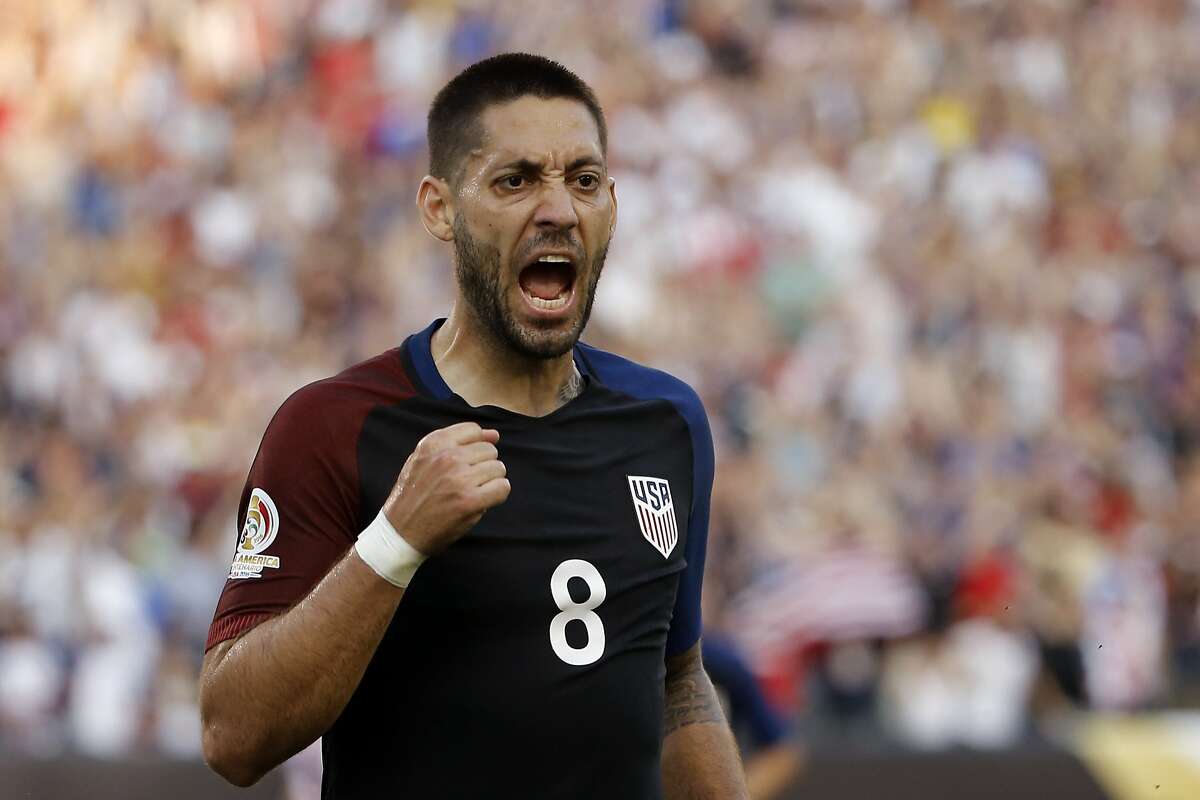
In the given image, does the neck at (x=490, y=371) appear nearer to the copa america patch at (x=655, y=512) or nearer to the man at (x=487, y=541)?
the man at (x=487, y=541)

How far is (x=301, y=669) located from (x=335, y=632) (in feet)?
0.28

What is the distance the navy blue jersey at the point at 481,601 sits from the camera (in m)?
3.46

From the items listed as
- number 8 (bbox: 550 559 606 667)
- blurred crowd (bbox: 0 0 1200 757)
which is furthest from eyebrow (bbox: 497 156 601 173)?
blurred crowd (bbox: 0 0 1200 757)

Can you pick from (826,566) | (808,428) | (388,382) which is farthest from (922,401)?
(388,382)

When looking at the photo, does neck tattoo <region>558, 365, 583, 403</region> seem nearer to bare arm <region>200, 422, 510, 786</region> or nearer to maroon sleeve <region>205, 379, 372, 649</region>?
maroon sleeve <region>205, 379, 372, 649</region>

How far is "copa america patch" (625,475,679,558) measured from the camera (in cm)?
381

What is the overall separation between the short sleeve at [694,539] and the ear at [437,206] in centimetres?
62

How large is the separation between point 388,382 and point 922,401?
339 inches

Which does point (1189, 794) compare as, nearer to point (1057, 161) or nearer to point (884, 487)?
point (884, 487)

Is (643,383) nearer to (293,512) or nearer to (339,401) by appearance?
(339,401)

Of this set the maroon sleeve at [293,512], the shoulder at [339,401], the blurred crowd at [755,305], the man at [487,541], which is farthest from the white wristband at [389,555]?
the blurred crowd at [755,305]

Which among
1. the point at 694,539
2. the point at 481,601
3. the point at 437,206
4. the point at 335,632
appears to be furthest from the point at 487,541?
the point at 437,206

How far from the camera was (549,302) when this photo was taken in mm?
3734

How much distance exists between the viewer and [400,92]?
15.4 metres
